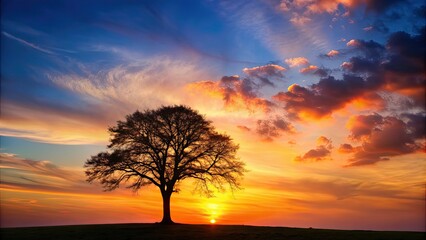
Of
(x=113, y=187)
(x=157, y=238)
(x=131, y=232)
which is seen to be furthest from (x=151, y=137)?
(x=157, y=238)

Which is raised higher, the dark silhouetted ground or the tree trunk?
the tree trunk

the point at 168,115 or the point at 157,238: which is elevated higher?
the point at 168,115

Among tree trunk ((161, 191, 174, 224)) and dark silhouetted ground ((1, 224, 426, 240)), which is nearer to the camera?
dark silhouetted ground ((1, 224, 426, 240))

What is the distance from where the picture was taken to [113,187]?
5625cm

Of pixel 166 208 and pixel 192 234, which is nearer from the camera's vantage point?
pixel 192 234

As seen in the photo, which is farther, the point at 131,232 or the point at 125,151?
the point at 125,151

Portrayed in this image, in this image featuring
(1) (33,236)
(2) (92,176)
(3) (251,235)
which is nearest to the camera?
(3) (251,235)

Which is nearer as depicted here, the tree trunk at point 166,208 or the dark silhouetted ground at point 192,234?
the dark silhouetted ground at point 192,234

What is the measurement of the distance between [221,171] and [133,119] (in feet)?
46.6

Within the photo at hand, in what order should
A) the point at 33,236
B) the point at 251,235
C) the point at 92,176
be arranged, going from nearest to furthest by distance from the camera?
the point at 251,235
the point at 33,236
the point at 92,176

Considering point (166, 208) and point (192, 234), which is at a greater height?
point (166, 208)

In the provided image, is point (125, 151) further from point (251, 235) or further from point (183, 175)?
point (251, 235)

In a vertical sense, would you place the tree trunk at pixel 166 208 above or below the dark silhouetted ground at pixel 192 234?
above

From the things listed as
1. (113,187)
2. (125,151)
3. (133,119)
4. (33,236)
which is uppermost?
(133,119)
